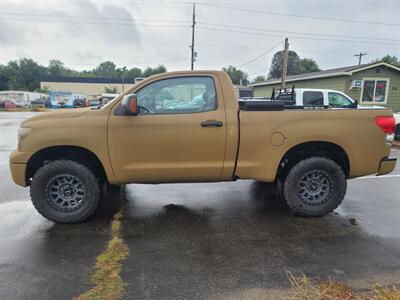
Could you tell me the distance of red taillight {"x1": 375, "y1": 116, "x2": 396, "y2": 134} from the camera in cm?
402

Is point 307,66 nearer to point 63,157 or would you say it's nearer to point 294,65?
point 294,65

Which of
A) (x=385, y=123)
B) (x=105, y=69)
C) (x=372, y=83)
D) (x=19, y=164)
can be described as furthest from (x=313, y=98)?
(x=105, y=69)

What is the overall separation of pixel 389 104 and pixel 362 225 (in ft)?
59.2

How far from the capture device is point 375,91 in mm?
18688

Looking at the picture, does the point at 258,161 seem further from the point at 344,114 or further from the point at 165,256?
the point at 165,256

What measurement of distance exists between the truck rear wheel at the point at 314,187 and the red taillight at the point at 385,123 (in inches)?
30.6

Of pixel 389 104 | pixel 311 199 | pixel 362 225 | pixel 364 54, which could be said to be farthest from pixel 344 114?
pixel 364 54

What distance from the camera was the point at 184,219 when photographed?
163 inches

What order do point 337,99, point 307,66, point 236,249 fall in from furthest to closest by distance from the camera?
point 307,66
point 337,99
point 236,249

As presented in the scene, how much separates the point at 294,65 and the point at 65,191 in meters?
74.4

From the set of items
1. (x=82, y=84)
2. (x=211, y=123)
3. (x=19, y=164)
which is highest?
(x=82, y=84)

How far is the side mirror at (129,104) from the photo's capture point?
3566 millimetres

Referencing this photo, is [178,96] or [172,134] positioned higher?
[178,96]

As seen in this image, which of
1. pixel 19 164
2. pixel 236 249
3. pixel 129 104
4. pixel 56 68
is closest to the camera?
pixel 236 249
